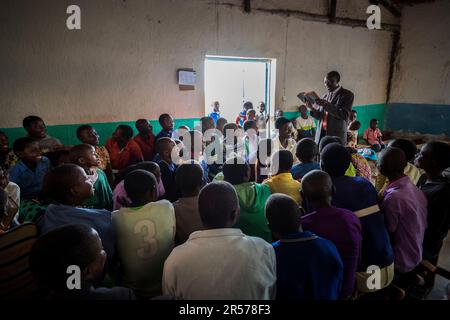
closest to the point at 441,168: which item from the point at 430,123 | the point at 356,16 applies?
the point at 356,16

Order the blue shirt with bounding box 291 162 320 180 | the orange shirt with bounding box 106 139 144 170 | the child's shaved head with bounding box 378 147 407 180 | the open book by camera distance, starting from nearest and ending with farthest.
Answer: the child's shaved head with bounding box 378 147 407 180 → the blue shirt with bounding box 291 162 320 180 → the orange shirt with bounding box 106 139 144 170 → the open book

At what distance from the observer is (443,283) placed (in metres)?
2.46

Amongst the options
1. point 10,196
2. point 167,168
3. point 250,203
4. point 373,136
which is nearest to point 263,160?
point 167,168

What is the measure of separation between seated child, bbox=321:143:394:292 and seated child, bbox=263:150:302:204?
36cm

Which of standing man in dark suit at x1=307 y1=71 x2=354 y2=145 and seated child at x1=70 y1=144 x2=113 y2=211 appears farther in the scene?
standing man in dark suit at x1=307 y1=71 x2=354 y2=145

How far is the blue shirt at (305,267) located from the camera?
125cm

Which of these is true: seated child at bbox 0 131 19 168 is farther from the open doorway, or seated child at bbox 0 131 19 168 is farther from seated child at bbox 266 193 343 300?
the open doorway

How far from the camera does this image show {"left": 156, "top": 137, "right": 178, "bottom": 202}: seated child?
2781mm

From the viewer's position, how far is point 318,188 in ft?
5.11

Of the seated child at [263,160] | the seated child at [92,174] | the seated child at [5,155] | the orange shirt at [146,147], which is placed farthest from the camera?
the orange shirt at [146,147]

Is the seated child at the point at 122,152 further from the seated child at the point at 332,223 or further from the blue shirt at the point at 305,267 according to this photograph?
the blue shirt at the point at 305,267

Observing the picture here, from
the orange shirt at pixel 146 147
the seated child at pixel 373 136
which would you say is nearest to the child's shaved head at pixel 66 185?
the orange shirt at pixel 146 147

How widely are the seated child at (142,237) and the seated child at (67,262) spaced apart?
51cm

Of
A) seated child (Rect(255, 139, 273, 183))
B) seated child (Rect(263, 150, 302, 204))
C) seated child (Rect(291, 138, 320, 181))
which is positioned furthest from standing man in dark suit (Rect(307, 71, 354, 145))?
seated child (Rect(263, 150, 302, 204))
